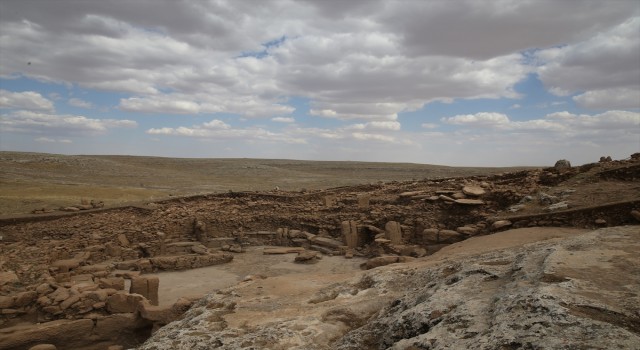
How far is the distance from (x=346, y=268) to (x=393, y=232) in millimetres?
1984

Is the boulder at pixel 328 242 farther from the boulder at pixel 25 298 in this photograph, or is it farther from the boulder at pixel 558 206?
the boulder at pixel 25 298

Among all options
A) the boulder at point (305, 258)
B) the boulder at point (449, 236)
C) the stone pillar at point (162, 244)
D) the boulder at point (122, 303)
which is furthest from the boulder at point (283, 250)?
the boulder at point (122, 303)

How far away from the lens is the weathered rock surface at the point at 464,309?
8.98 ft

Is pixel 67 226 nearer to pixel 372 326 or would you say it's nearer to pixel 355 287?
pixel 355 287

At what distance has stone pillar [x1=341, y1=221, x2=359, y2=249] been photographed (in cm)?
1309

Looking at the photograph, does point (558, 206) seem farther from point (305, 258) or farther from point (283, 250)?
point (283, 250)

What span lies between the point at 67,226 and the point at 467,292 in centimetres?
1396

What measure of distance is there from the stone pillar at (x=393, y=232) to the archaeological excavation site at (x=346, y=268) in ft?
0.15

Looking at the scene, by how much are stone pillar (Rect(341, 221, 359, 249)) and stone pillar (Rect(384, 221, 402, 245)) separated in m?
1.22

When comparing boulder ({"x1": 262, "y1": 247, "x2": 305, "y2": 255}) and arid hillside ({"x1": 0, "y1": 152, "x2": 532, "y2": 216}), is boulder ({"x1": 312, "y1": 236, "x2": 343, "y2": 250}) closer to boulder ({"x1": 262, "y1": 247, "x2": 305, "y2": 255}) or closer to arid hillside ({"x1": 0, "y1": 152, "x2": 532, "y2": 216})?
boulder ({"x1": 262, "y1": 247, "x2": 305, "y2": 255})

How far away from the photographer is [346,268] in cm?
1130

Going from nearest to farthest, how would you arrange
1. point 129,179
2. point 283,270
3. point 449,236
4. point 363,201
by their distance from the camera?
point 449,236 < point 283,270 < point 363,201 < point 129,179

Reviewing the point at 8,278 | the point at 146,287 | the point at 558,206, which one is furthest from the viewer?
the point at 558,206

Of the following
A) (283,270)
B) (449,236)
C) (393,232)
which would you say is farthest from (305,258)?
(449,236)
